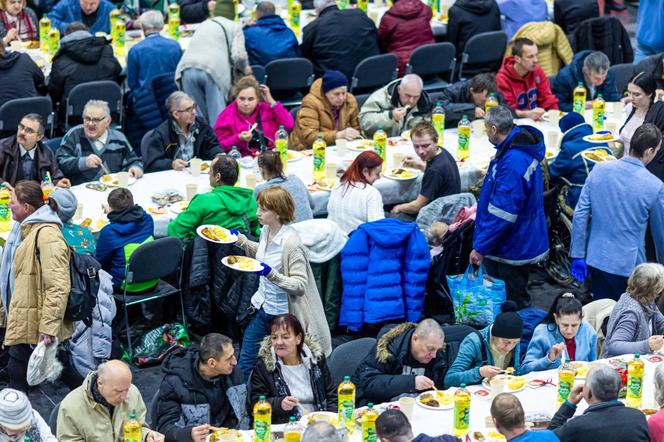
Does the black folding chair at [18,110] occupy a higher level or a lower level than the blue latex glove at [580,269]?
higher

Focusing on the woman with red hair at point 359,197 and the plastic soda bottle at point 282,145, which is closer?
the woman with red hair at point 359,197

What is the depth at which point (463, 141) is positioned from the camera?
10953mm

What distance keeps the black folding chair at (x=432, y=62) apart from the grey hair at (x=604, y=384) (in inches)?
249

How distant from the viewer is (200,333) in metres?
9.85

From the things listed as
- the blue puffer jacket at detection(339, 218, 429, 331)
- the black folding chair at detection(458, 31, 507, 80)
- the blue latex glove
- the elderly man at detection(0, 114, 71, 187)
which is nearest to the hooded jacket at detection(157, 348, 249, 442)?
the blue puffer jacket at detection(339, 218, 429, 331)

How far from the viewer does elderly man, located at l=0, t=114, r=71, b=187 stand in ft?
33.6

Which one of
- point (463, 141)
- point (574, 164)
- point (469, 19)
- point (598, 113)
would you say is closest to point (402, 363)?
point (574, 164)

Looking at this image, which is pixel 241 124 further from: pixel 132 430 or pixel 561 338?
pixel 132 430

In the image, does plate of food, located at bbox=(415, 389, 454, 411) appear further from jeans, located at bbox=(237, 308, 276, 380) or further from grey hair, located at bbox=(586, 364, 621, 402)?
jeans, located at bbox=(237, 308, 276, 380)

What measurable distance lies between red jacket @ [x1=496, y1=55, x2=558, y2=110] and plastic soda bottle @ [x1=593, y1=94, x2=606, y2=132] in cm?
69

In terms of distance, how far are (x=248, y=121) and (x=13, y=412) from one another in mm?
4715

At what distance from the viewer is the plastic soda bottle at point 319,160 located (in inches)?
412

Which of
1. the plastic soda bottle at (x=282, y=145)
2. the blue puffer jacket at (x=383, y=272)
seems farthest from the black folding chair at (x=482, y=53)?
the blue puffer jacket at (x=383, y=272)

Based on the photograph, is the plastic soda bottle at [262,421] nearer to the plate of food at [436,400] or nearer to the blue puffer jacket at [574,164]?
the plate of food at [436,400]
